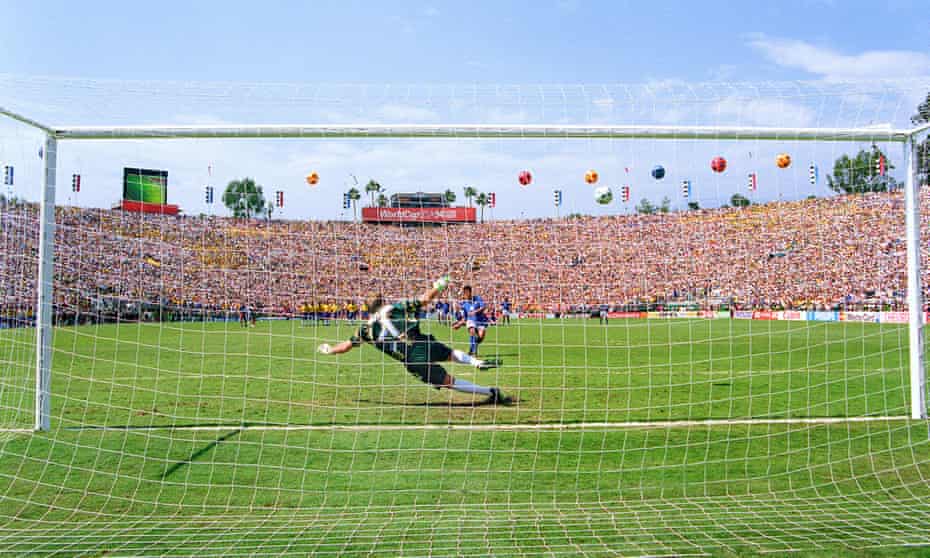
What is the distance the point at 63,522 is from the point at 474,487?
3.21 meters

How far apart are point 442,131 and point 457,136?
0.55 ft

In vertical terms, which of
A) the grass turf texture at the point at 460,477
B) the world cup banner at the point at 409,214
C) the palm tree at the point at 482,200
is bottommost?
the grass turf texture at the point at 460,477

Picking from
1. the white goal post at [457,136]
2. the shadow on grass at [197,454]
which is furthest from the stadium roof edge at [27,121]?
the shadow on grass at [197,454]

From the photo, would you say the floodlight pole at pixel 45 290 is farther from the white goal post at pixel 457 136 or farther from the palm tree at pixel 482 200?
the palm tree at pixel 482 200

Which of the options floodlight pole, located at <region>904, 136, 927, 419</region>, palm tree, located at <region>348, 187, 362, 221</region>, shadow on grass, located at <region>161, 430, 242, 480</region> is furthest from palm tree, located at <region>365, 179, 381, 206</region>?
floodlight pole, located at <region>904, 136, 927, 419</region>

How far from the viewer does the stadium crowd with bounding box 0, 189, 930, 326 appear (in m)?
8.22

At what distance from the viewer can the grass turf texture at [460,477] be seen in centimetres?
454

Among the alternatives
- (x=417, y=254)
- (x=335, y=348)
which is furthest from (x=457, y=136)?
(x=335, y=348)

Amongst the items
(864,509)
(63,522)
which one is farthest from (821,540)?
(63,522)

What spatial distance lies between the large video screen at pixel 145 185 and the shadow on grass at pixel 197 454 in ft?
8.69

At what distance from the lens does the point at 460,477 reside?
5941 mm

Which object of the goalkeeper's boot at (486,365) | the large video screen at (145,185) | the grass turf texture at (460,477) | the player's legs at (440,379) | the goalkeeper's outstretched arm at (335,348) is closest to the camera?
the grass turf texture at (460,477)

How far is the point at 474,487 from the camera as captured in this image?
570cm

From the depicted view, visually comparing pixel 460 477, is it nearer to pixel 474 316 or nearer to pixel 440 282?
pixel 440 282
